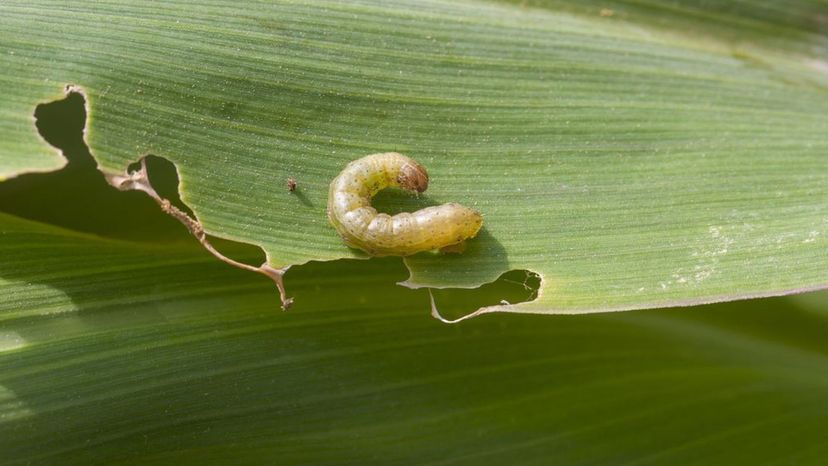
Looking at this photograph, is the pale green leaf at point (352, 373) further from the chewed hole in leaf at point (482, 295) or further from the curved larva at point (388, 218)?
the curved larva at point (388, 218)

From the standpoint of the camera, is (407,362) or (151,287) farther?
(407,362)

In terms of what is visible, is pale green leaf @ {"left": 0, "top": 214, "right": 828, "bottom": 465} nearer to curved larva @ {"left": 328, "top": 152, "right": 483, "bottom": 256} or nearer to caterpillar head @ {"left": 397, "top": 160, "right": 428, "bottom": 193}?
curved larva @ {"left": 328, "top": 152, "right": 483, "bottom": 256}

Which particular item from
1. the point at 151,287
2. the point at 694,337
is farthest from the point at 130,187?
the point at 694,337

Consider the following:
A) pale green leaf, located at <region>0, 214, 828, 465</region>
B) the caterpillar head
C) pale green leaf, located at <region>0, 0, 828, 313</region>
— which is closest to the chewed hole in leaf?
pale green leaf, located at <region>0, 214, 828, 465</region>

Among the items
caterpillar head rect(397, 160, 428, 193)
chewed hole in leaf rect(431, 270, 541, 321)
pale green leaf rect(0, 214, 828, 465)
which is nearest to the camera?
pale green leaf rect(0, 214, 828, 465)

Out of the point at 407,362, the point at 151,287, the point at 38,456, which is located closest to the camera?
the point at 38,456

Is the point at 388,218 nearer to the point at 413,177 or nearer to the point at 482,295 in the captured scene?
the point at 413,177

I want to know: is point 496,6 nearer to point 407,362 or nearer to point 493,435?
point 407,362
